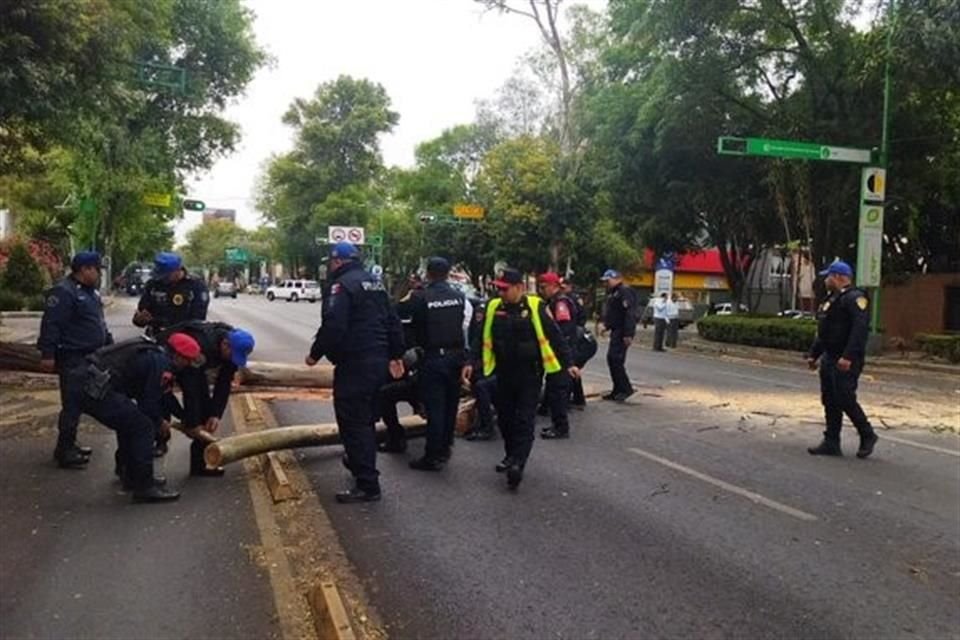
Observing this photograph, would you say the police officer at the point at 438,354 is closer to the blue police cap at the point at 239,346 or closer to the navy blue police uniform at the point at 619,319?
the blue police cap at the point at 239,346

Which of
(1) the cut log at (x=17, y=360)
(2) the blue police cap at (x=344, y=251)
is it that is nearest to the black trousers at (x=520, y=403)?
(2) the blue police cap at (x=344, y=251)

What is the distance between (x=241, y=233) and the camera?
13212 cm

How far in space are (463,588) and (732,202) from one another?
26.0 m

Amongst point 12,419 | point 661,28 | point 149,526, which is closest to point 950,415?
point 149,526

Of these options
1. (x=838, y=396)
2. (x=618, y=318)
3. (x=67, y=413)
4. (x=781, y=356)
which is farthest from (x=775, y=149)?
(x=67, y=413)

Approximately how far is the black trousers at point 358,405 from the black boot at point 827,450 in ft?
15.1

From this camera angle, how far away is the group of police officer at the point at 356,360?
21.4 feet

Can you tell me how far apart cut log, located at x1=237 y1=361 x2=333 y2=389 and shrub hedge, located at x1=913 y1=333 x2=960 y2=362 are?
50.6ft

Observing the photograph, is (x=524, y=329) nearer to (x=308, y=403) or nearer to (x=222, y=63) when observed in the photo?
(x=308, y=403)

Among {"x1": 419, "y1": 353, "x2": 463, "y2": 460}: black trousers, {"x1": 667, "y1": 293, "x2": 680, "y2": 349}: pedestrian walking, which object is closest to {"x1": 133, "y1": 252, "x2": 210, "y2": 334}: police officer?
{"x1": 419, "y1": 353, "x2": 463, "y2": 460}: black trousers

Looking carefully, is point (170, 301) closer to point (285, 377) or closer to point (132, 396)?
point (132, 396)

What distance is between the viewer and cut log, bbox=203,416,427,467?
7.14 m

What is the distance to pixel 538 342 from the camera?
285 inches

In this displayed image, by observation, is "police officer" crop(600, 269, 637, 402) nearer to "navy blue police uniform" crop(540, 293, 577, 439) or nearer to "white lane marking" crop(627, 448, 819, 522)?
"navy blue police uniform" crop(540, 293, 577, 439)
